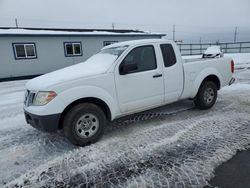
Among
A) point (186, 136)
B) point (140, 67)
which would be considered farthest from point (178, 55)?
point (186, 136)

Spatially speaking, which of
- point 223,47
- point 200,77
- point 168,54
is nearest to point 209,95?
point 200,77

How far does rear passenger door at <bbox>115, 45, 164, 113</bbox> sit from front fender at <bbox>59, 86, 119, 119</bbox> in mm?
190

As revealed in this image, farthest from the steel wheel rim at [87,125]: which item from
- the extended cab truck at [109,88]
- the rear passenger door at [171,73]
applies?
the rear passenger door at [171,73]

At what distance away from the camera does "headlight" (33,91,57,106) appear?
3.42 meters

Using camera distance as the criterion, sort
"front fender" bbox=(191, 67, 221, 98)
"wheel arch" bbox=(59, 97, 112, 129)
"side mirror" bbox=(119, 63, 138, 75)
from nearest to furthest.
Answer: "wheel arch" bbox=(59, 97, 112, 129), "side mirror" bbox=(119, 63, 138, 75), "front fender" bbox=(191, 67, 221, 98)

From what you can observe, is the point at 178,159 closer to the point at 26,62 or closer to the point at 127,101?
the point at 127,101

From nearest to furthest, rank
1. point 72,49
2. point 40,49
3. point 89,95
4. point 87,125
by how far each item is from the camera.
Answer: point 89,95
point 87,125
point 40,49
point 72,49

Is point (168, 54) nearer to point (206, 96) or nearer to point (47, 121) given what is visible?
point (206, 96)

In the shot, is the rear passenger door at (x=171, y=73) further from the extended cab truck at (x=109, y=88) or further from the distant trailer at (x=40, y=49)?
the distant trailer at (x=40, y=49)

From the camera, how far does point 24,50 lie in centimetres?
1411

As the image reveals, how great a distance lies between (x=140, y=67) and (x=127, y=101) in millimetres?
792

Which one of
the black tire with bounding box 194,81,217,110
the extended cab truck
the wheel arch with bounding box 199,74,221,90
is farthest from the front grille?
the wheel arch with bounding box 199,74,221,90

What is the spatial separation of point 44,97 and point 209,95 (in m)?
4.27

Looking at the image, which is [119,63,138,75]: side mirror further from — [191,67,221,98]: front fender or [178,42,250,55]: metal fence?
[178,42,250,55]: metal fence
